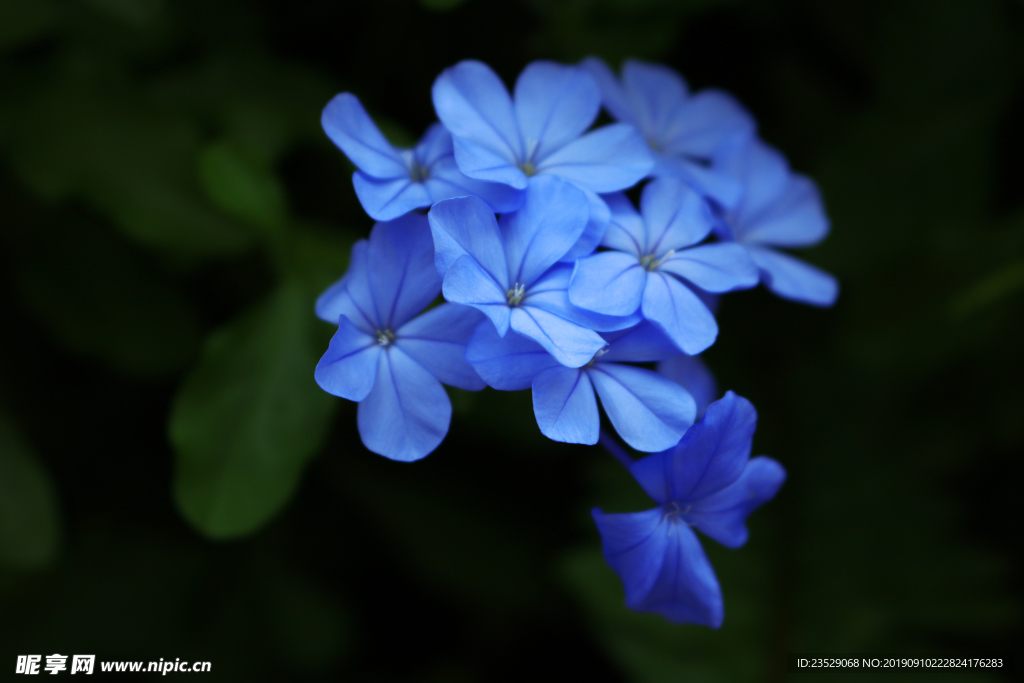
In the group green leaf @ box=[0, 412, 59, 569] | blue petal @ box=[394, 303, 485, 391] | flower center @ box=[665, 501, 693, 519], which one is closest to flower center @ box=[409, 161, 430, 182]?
blue petal @ box=[394, 303, 485, 391]

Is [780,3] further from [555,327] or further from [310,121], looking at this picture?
[555,327]

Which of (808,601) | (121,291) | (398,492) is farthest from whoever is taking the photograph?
(398,492)

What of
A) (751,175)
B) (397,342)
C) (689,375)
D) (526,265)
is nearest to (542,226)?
(526,265)

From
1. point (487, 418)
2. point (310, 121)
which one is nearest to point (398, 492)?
point (487, 418)

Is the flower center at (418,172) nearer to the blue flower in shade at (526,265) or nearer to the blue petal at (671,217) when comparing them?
the blue flower in shade at (526,265)

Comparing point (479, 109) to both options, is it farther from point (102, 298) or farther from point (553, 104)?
point (102, 298)

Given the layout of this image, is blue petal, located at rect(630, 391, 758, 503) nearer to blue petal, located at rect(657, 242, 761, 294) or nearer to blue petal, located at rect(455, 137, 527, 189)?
blue petal, located at rect(657, 242, 761, 294)

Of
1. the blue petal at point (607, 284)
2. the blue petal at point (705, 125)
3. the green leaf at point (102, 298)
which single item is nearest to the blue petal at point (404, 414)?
the blue petal at point (607, 284)
